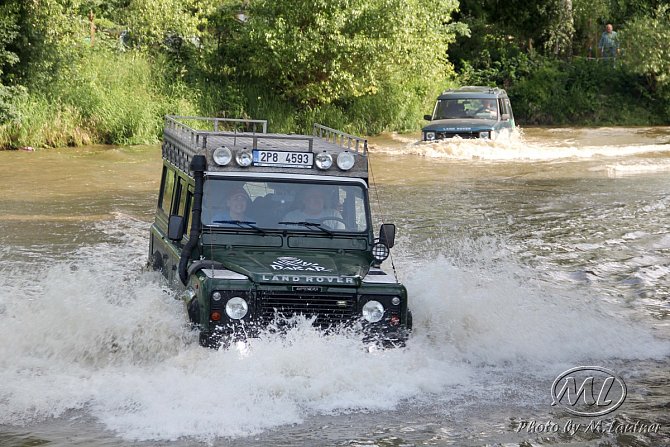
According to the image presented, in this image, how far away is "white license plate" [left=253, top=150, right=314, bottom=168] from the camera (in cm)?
957

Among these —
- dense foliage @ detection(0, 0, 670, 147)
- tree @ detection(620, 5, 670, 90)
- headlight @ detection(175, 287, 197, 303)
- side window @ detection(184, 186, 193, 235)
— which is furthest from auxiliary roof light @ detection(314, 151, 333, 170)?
tree @ detection(620, 5, 670, 90)

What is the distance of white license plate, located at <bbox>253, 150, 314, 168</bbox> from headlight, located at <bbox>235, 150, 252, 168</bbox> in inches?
2.7

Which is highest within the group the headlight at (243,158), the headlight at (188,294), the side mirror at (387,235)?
the headlight at (243,158)

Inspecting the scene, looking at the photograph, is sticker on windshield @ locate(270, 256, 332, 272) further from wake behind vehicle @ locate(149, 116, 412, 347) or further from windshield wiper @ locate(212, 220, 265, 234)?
windshield wiper @ locate(212, 220, 265, 234)

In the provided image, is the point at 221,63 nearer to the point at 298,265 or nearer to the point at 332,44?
the point at 332,44

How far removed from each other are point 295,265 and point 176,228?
1.17m

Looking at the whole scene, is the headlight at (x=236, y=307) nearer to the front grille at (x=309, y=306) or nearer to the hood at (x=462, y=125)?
the front grille at (x=309, y=306)

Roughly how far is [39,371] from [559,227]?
11.2 metres

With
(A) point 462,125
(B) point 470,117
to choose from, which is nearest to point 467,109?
(B) point 470,117

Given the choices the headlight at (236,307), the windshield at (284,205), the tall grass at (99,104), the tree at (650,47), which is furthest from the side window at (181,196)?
the tree at (650,47)

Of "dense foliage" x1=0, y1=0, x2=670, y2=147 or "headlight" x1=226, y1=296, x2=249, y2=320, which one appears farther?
"dense foliage" x1=0, y1=0, x2=670, y2=147

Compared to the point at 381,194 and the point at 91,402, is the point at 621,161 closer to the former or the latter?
the point at 381,194

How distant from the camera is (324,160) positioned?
9.68 m

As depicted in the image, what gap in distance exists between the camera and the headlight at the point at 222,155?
9.45 metres
